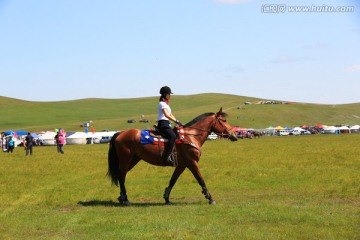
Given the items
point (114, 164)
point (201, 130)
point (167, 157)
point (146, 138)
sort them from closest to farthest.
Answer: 1. point (167, 157)
2. point (146, 138)
3. point (201, 130)
4. point (114, 164)

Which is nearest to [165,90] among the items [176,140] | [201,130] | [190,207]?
[176,140]

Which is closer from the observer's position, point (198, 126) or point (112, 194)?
point (198, 126)

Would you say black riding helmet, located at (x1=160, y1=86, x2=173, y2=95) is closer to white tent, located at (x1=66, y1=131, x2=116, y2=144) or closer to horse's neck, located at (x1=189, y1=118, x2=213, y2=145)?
horse's neck, located at (x1=189, y1=118, x2=213, y2=145)

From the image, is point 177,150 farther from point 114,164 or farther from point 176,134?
point 114,164

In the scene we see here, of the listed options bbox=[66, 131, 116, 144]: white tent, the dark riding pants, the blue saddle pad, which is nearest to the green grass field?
the dark riding pants

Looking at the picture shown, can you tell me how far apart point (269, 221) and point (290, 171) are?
12.8 metres

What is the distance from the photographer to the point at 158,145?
49.9 feet

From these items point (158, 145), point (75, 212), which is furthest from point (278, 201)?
point (75, 212)

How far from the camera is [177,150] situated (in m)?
15.1

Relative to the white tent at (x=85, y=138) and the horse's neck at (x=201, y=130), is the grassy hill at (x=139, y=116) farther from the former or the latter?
the horse's neck at (x=201, y=130)

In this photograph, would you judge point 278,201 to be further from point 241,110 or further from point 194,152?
point 241,110

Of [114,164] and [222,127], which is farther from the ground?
[222,127]

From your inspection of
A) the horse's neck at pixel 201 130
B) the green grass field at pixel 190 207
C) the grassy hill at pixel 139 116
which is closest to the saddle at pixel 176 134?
the horse's neck at pixel 201 130

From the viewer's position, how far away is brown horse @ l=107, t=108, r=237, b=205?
15070 millimetres
